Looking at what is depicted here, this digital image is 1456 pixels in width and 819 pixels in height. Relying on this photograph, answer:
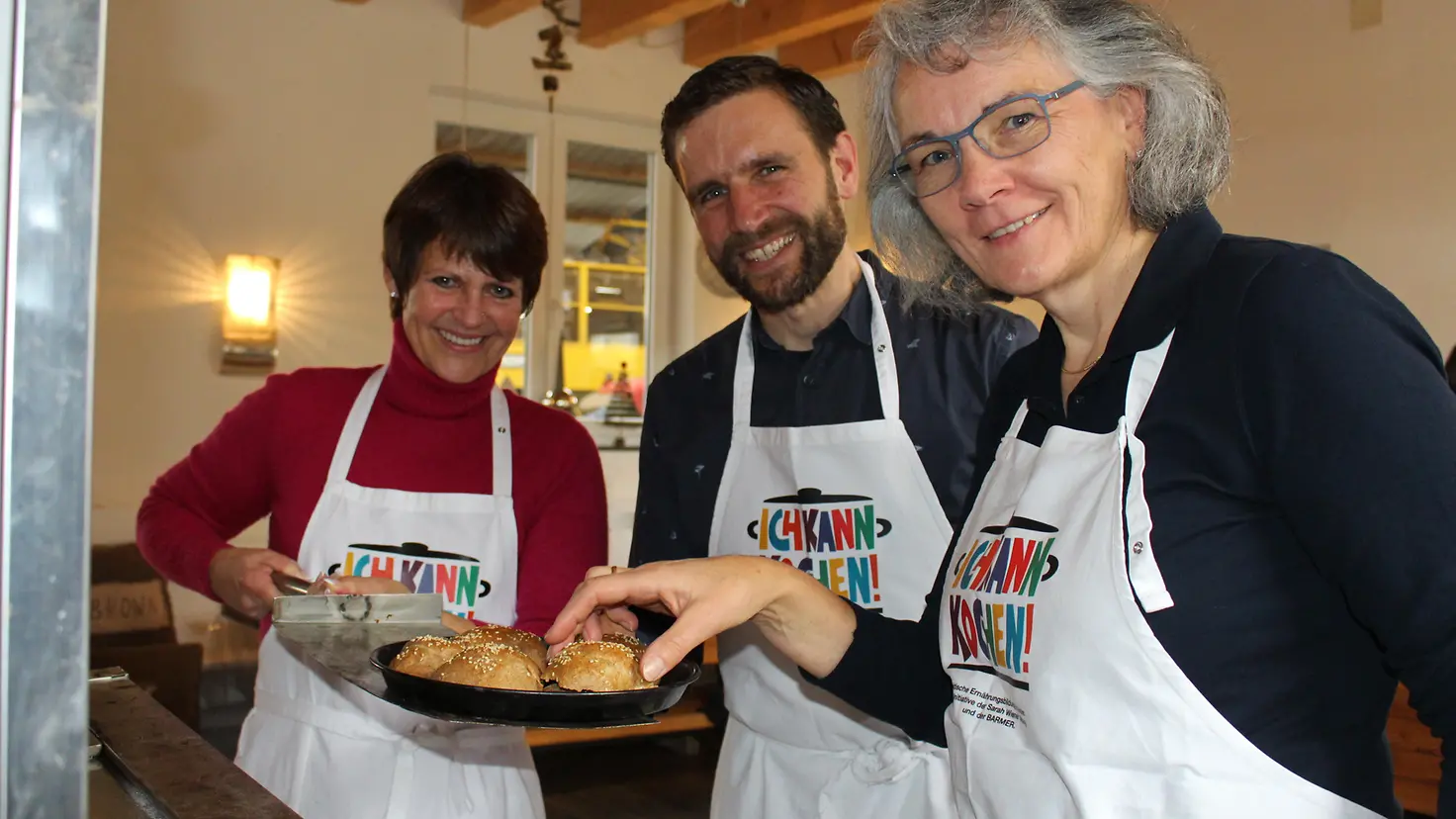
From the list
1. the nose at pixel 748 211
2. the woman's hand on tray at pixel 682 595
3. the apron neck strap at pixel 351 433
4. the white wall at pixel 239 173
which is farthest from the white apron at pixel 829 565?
the white wall at pixel 239 173

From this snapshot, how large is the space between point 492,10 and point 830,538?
423 centimetres

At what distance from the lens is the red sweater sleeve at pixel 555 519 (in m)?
2.15

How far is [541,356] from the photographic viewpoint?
19.2ft

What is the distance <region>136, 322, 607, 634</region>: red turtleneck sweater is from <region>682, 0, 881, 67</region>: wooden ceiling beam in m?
3.36

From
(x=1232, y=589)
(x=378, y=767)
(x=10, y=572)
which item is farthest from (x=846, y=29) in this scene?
(x=10, y=572)

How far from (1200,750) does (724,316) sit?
5.38m

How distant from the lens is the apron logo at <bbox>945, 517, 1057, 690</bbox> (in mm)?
1214

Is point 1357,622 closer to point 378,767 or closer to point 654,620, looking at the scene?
point 654,620

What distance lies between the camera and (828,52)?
6.13 meters

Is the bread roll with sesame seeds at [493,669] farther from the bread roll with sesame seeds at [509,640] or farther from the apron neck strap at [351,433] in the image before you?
the apron neck strap at [351,433]

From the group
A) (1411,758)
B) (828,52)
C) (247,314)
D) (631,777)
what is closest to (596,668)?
(1411,758)

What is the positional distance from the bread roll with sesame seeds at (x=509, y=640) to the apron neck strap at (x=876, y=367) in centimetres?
62

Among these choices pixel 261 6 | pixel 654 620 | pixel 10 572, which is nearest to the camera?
pixel 10 572

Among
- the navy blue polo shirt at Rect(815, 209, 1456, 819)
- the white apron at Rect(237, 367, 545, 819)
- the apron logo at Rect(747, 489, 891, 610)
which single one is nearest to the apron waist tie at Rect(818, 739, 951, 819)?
the apron logo at Rect(747, 489, 891, 610)
